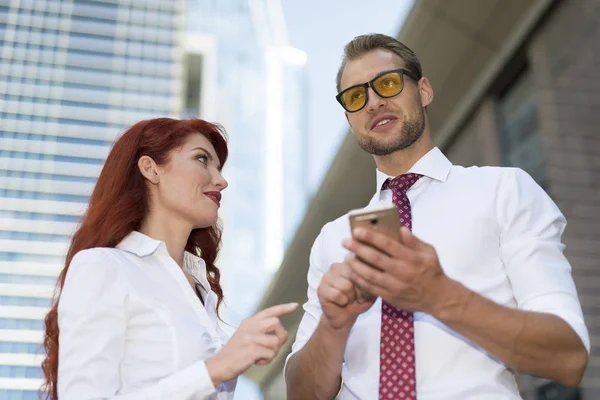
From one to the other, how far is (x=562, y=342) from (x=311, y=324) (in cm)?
93

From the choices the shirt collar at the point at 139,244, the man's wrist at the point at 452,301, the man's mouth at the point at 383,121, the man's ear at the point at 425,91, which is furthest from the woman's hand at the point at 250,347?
the man's ear at the point at 425,91

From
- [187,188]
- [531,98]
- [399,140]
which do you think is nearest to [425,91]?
[399,140]

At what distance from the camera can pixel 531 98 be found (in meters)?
7.14

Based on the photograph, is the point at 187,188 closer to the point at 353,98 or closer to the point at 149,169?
the point at 149,169

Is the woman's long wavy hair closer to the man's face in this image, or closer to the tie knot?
the man's face

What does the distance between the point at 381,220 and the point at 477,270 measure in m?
0.76

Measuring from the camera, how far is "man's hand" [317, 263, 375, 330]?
189 cm

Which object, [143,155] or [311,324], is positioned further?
[143,155]

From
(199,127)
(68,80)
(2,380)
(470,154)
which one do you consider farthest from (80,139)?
(199,127)

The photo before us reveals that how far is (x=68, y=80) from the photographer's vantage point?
46.5m

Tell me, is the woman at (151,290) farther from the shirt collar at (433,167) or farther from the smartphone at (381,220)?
the shirt collar at (433,167)

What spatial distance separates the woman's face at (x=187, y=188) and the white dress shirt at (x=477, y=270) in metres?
0.62

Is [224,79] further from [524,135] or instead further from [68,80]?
[524,135]

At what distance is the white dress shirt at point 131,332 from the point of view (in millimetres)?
2006
